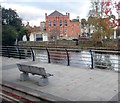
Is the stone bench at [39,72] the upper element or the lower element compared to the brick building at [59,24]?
lower

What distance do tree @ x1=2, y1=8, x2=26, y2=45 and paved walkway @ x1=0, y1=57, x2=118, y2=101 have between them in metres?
15.7

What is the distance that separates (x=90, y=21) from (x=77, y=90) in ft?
86.7

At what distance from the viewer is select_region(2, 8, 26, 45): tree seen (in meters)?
23.8

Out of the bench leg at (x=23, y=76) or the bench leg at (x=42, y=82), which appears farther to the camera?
the bench leg at (x=23, y=76)

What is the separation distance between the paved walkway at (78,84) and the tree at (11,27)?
15.7 m

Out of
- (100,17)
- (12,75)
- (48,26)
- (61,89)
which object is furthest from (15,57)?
(48,26)

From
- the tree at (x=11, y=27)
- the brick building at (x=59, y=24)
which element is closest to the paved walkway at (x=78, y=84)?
the tree at (x=11, y=27)

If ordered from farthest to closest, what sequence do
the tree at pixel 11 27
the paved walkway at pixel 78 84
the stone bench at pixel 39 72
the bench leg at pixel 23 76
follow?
the tree at pixel 11 27 → the bench leg at pixel 23 76 → the stone bench at pixel 39 72 → the paved walkway at pixel 78 84

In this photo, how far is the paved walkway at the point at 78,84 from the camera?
5512 millimetres

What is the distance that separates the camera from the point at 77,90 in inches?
236

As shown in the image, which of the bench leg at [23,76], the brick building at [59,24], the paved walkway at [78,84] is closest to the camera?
the paved walkway at [78,84]

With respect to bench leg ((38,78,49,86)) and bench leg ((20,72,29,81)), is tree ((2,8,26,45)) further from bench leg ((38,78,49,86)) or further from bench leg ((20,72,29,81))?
bench leg ((38,78,49,86))

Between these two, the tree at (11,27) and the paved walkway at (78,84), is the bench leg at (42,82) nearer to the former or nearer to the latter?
the paved walkway at (78,84)

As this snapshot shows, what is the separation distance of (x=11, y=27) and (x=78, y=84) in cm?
2356
